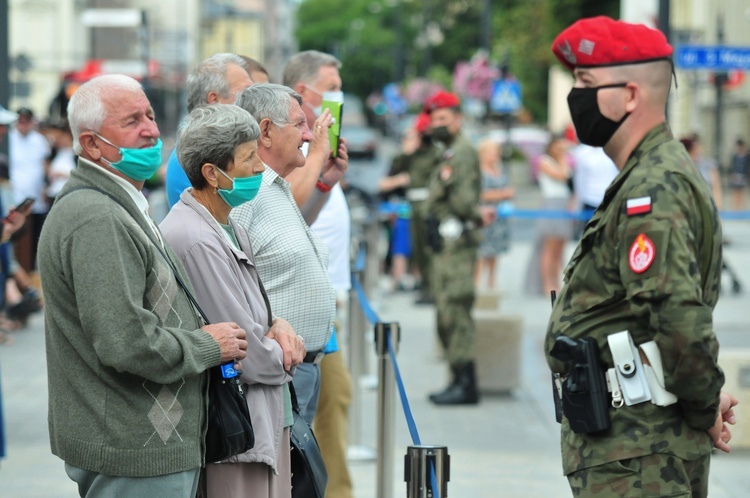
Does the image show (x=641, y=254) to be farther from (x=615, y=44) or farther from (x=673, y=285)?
(x=615, y=44)

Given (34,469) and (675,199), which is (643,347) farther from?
(34,469)

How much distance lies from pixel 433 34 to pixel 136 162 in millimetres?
94632

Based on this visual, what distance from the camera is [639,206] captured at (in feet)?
11.0

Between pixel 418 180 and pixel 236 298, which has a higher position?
pixel 236 298

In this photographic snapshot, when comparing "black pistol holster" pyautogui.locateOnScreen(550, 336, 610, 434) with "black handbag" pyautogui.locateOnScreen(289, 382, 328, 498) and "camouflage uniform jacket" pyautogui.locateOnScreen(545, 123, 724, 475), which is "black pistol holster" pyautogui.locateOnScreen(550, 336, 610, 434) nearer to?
"camouflage uniform jacket" pyautogui.locateOnScreen(545, 123, 724, 475)

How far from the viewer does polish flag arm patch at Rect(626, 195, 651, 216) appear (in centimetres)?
335

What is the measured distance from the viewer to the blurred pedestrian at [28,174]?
13.6 m

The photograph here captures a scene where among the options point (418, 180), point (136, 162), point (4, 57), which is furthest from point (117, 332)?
point (418, 180)

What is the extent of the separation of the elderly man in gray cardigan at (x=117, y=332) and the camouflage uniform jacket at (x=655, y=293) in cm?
107

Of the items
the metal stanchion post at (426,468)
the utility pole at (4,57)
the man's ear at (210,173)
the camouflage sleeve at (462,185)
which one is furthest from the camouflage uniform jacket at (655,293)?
the utility pole at (4,57)

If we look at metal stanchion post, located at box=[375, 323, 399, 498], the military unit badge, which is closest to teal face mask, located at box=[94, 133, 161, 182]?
the military unit badge

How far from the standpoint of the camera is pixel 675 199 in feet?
11.0

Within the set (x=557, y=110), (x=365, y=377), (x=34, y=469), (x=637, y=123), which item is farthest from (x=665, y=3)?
(x=557, y=110)

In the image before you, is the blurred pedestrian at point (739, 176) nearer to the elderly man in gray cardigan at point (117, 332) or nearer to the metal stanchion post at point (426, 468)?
the metal stanchion post at point (426, 468)
